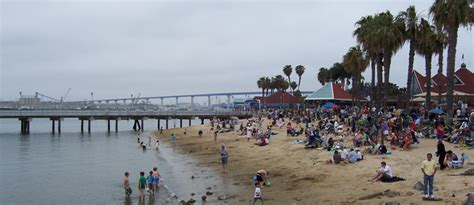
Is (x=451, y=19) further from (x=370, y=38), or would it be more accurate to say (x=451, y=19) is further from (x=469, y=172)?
(x=469, y=172)

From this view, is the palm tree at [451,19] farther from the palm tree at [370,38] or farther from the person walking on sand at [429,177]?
the person walking on sand at [429,177]

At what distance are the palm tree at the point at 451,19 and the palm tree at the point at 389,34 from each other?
4.71m

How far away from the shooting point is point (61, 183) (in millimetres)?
22656

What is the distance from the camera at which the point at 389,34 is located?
101 feet

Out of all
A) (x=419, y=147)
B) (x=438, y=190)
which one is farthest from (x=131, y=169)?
(x=438, y=190)

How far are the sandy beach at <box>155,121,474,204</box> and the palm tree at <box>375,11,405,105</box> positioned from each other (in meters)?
8.67

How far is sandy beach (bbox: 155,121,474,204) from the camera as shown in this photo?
13.0 meters

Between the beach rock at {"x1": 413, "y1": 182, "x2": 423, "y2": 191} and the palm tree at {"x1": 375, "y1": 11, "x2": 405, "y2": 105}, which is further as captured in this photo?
the palm tree at {"x1": 375, "y1": 11, "x2": 405, "y2": 105}

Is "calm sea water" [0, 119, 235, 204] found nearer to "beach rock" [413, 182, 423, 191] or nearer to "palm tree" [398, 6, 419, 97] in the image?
"beach rock" [413, 182, 423, 191]

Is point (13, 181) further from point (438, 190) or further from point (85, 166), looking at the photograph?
point (438, 190)

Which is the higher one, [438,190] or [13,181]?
[438,190]

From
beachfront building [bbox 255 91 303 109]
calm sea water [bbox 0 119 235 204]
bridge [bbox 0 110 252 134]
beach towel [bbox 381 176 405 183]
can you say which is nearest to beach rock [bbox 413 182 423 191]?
beach towel [bbox 381 176 405 183]

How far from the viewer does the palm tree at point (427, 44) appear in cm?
3117

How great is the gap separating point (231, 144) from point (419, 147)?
17.1 meters
